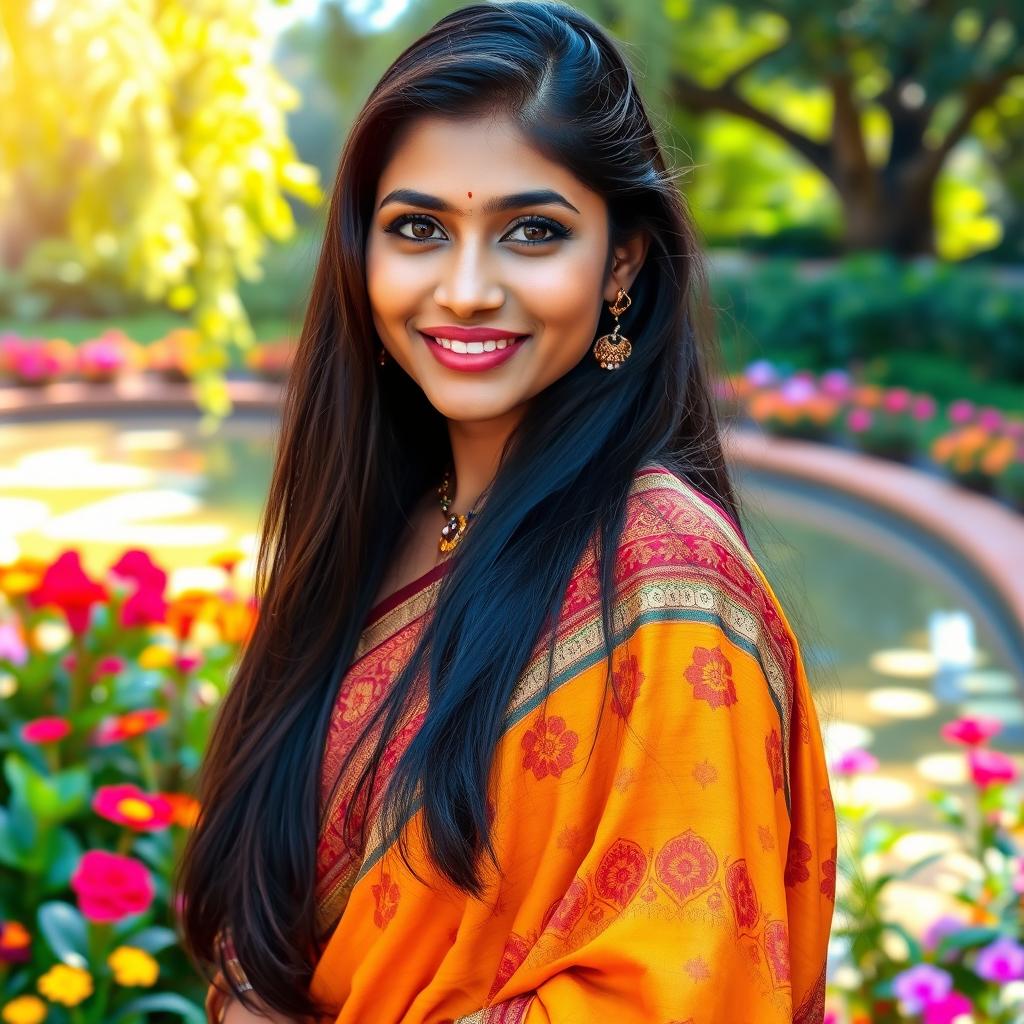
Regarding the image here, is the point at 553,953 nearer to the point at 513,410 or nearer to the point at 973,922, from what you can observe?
the point at 513,410

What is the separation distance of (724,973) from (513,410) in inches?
24.8

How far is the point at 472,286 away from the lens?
133 centimetres

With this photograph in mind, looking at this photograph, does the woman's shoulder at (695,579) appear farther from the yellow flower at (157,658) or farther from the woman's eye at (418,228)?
the yellow flower at (157,658)

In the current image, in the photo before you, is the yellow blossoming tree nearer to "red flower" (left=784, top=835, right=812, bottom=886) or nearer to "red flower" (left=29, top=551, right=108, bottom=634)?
"red flower" (left=29, top=551, right=108, bottom=634)

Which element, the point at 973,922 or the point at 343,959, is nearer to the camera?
the point at 343,959

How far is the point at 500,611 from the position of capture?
1.35 m

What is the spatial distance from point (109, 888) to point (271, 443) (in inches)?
26.4

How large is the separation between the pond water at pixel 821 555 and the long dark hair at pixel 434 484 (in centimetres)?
25

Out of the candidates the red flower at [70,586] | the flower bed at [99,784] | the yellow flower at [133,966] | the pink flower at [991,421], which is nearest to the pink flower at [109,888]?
the flower bed at [99,784]

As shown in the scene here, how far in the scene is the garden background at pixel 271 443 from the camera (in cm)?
238

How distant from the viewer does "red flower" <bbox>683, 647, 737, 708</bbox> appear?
1.18 m

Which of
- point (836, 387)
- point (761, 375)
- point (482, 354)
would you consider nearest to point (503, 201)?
point (482, 354)

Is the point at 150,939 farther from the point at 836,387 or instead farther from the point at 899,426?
the point at 836,387

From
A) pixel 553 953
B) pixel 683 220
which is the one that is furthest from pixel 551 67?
pixel 553 953
